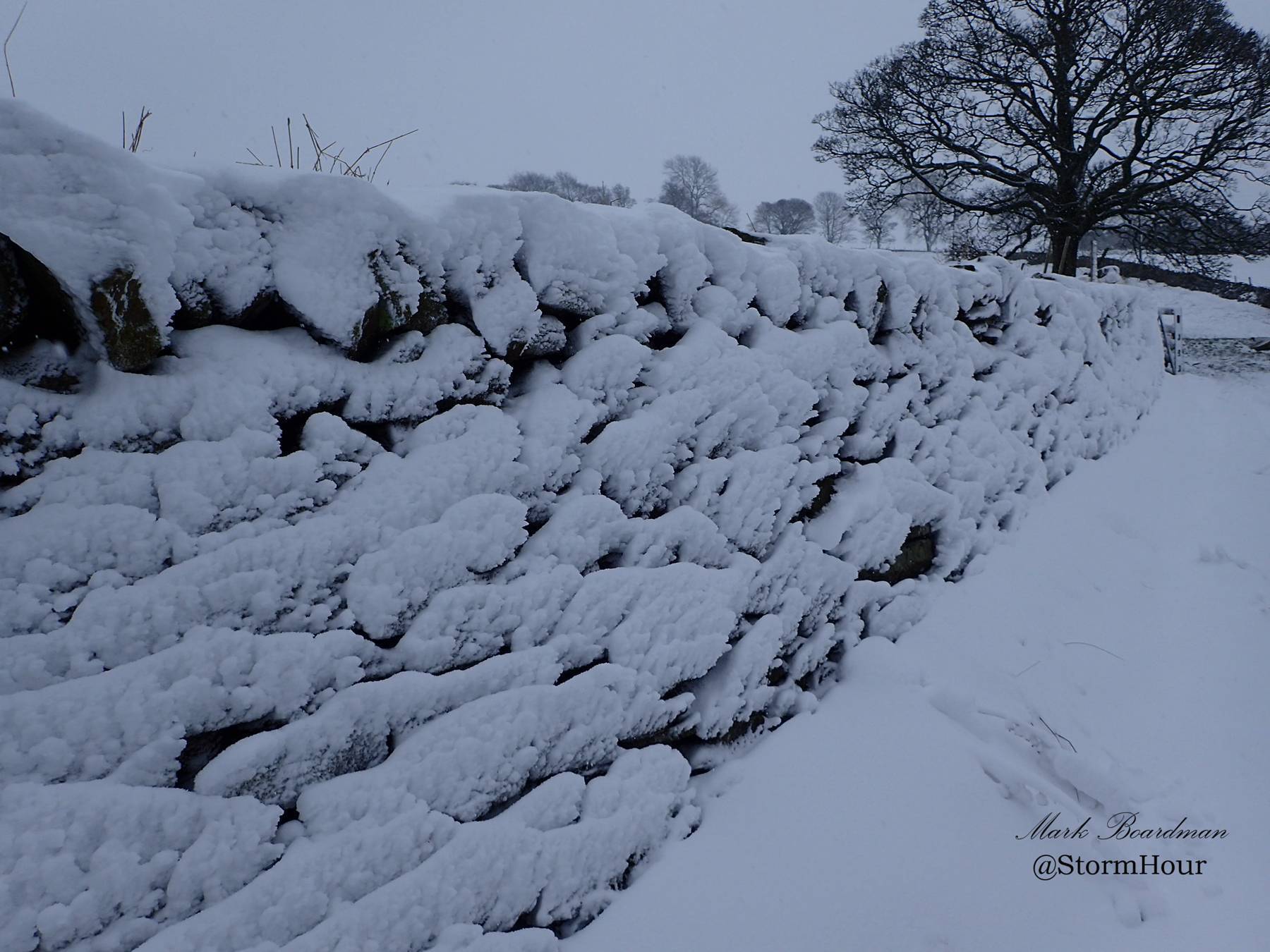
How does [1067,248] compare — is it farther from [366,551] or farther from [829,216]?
[829,216]

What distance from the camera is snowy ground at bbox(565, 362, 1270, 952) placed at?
4.11ft

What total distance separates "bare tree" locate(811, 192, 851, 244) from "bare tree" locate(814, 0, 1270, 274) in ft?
55.3

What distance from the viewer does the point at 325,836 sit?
96 centimetres

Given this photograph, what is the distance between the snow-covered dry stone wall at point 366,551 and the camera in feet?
2.66

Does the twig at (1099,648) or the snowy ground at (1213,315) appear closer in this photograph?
the twig at (1099,648)

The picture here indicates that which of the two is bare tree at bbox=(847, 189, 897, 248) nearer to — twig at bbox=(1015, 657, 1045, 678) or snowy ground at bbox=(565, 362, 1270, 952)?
snowy ground at bbox=(565, 362, 1270, 952)

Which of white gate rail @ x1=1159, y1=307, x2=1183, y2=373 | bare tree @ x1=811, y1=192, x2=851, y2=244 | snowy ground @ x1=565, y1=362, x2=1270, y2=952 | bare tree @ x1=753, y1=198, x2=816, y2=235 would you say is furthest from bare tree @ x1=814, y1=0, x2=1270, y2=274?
bare tree @ x1=811, y1=192, x2=851, y2=244

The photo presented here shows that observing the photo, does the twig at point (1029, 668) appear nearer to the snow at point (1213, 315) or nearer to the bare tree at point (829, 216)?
the snow at point (1213, 315)

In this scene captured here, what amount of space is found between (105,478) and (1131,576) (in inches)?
133

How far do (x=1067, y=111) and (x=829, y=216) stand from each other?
19.3 m

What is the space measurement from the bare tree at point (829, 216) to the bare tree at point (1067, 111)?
1686 centimetres

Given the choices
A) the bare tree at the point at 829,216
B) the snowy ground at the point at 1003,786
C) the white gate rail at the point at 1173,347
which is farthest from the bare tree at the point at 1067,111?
the bare tree at the point at 829,216

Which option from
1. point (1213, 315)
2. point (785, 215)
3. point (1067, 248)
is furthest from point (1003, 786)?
point (785, 215)

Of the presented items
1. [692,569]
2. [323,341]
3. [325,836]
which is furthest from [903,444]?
[325,836]
